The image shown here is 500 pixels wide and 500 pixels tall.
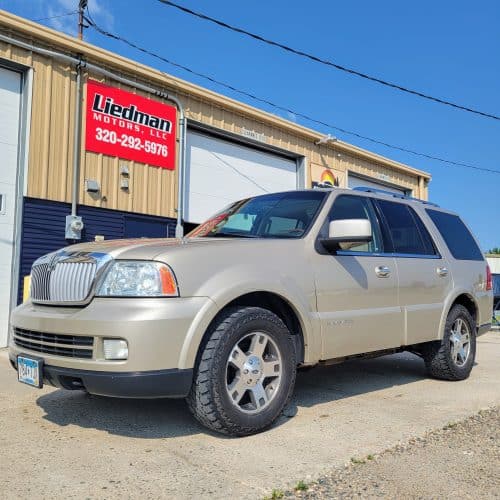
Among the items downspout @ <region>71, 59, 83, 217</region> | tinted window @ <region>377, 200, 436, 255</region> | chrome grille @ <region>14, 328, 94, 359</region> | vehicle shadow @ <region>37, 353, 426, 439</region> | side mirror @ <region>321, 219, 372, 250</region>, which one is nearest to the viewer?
chrome grille @ <region>14, 328, 94, 359</region>

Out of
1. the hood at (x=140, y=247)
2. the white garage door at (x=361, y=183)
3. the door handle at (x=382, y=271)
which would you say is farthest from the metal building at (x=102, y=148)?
the door handle at (x=382, y=271)

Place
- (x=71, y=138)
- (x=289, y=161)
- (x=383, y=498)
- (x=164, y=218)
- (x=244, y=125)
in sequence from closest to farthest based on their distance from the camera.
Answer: (x=383, y=498) < (x=71, y=138) < (x=164, y=218) < (x=244, y=125) < (x=289, y=161)

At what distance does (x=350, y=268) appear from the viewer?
4488mm

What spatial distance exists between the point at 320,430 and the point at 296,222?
168cm

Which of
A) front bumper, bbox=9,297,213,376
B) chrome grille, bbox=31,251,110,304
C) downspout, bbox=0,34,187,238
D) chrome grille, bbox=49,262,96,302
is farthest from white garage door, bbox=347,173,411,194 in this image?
front bumper, bbox=9,297,213,376

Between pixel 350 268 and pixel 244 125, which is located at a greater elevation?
pixel 244 125

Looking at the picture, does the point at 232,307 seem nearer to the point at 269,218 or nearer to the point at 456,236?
the point at 269,218

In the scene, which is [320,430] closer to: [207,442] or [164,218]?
[207,442]

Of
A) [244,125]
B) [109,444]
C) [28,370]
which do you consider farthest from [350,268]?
[244,125]

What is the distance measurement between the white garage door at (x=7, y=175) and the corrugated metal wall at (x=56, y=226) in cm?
21

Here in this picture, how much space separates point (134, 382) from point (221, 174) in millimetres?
9595

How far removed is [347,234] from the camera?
13.7 feet

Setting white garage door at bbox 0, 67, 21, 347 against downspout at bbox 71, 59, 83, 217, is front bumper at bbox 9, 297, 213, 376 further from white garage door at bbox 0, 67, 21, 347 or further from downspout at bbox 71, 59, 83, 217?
downspout at bbox 71, 59, 83, 217

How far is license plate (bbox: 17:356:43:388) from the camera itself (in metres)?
3.50
